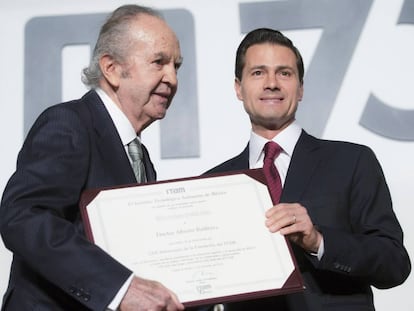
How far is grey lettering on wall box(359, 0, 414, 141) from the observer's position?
253 centimetres

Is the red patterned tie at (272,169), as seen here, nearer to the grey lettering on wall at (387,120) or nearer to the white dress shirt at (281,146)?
the white dress shirt at (281,146)

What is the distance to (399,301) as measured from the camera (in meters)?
2.39

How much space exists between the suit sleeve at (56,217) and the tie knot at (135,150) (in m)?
0.17

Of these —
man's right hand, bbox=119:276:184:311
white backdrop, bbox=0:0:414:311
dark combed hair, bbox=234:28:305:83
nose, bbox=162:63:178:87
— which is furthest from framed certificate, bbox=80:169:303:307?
white backdrop, bbox=0:0:414:311

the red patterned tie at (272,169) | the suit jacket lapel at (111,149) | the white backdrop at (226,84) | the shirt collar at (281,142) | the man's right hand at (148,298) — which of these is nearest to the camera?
the man's right hand at (148,298)

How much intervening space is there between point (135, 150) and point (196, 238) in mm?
274

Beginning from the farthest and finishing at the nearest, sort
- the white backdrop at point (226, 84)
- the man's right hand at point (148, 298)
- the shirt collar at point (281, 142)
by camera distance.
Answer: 1. the white backdrop at point (226, 84)
2. the shirt collar at point (281, 142)
3. the man's right hand at point (148, 298)

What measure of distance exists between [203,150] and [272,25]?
50 centimetres

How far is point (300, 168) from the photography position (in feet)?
5.41

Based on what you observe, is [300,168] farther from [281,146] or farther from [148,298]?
[148,298]

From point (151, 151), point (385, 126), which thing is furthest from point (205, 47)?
point (385, 126)

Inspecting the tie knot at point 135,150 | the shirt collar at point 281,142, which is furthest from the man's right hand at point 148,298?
the shirt collar at point 281,142

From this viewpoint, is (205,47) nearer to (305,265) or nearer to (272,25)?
(272,25)

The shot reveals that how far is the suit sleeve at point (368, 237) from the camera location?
4.89 feet
